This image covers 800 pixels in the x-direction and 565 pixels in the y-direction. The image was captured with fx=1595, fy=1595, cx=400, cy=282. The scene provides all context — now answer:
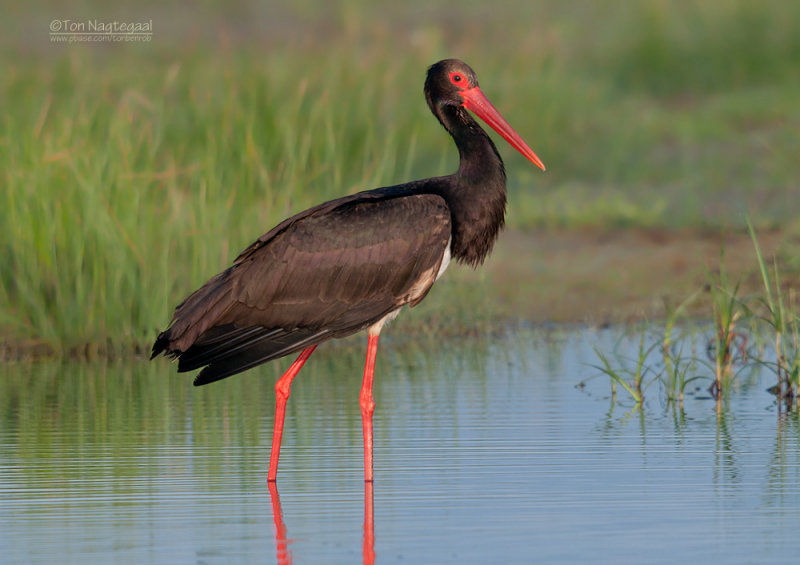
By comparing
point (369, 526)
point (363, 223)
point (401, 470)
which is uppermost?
point (363, 223)

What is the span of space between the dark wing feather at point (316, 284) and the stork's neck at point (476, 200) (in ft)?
0.48

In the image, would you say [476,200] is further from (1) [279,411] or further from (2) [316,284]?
(1) [279,411]

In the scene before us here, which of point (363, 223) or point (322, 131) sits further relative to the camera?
point (322, 131)

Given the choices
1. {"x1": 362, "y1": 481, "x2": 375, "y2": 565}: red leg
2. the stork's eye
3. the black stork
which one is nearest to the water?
{"x1": 362, "y1": 481, "x2": 375, "y2": 565}: red leg

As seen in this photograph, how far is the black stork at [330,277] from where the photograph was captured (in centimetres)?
679

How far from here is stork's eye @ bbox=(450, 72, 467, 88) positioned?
7617mm

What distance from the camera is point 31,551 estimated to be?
16.9 ft

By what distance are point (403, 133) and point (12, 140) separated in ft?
14.6

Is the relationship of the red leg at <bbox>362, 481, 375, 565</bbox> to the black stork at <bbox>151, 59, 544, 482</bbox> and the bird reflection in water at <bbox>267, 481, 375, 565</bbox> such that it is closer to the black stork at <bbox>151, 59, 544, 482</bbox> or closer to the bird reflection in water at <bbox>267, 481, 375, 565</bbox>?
the bird reflection in water at <bbox>267, 481, 375, 565</bbox>

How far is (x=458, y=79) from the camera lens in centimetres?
762

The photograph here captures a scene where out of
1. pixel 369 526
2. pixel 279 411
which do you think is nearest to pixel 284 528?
pixel 369 526

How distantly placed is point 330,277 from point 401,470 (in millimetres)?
992

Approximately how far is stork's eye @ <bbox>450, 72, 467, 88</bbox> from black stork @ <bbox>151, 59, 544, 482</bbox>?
2.19ft

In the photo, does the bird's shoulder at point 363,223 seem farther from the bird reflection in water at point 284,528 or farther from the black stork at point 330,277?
the bird reflection in water at point 284,528
